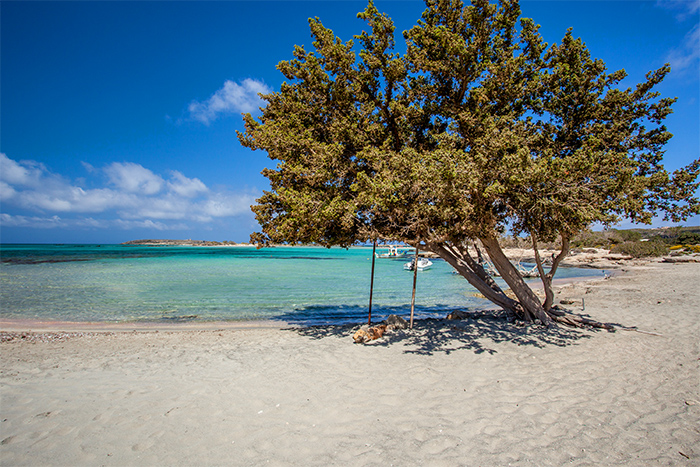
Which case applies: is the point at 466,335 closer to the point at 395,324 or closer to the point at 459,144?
the point at 395,324

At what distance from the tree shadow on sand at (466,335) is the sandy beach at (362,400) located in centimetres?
9

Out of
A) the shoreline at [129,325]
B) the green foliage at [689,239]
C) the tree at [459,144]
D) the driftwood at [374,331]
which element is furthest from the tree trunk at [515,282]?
the green foliage at [689,239]

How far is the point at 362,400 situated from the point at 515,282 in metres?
7.06

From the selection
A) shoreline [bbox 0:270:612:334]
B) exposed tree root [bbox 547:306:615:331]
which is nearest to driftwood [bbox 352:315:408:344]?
shoreline [bbox 0:270:612:334]

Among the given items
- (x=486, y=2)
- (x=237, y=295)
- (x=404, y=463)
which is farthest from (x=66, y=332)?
(x=486, y=2)

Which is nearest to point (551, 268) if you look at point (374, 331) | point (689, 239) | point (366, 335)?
point (374, 331)

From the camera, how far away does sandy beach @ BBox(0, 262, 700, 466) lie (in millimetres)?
4035

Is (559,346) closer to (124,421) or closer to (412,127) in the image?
(412,127)

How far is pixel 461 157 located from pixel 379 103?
13.5 ft

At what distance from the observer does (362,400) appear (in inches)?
216

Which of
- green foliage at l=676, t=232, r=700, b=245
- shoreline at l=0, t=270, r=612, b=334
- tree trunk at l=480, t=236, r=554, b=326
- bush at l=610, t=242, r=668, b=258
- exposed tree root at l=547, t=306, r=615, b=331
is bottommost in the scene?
shoreline at l=0, t=270, r=612, b=334

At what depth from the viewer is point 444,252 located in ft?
34.4

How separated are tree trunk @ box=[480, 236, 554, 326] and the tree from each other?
1.7 inches

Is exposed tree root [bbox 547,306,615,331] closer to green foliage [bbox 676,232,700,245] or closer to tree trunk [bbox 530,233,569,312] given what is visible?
tree trunk [bbox 530,233,569,312]
